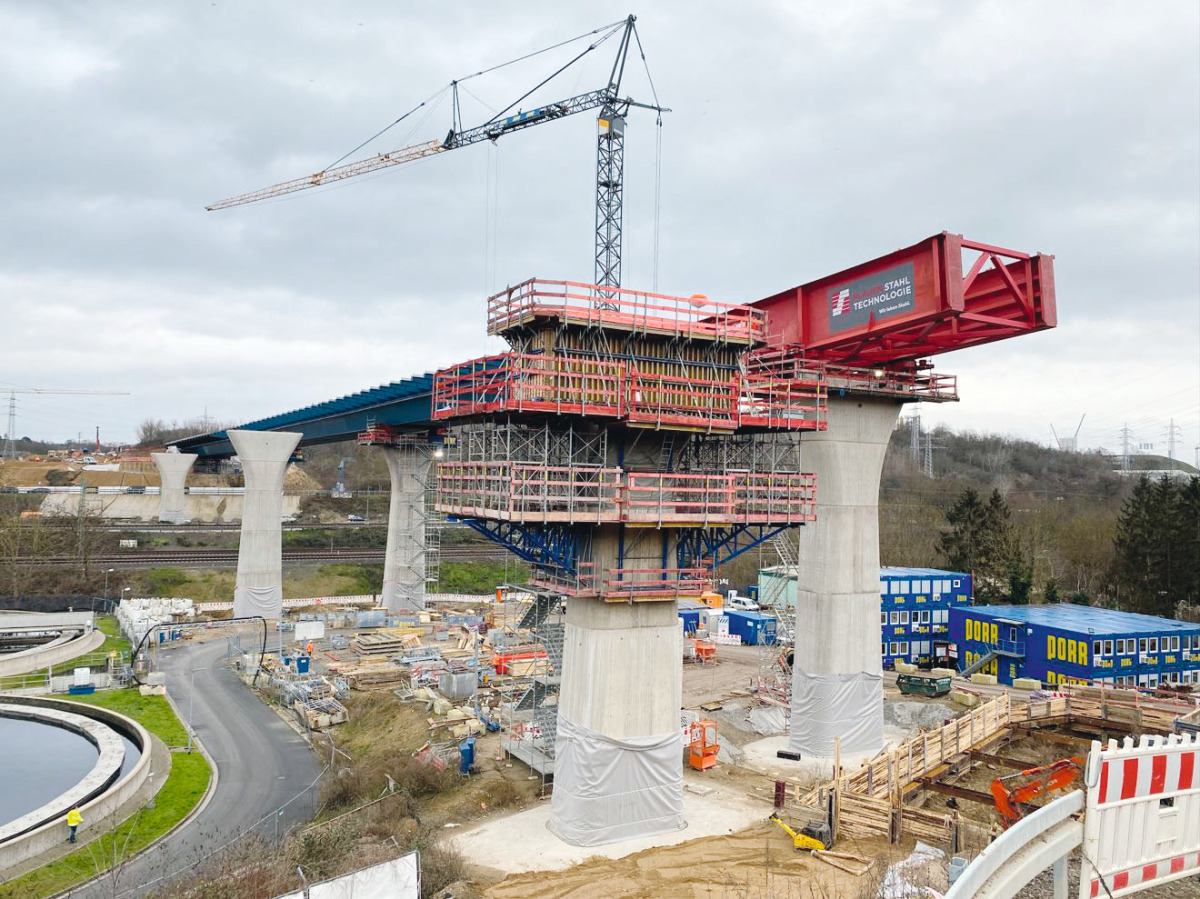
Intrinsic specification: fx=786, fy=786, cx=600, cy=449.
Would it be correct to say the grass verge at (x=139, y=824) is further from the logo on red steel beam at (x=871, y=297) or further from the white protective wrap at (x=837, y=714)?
the logo on red steel beam at (x=871, y=297)

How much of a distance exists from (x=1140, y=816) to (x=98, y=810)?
26786 mm

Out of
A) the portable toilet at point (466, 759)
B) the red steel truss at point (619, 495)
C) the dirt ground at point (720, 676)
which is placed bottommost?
the dirt ground at point (720, 676)

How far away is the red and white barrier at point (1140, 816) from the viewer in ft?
28.5

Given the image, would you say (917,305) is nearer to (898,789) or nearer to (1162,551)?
(898,789)

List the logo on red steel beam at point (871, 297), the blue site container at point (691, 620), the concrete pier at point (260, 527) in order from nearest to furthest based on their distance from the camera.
A: the logo on red steel beam at point (871, 297)
the blue site container at point (691, 620)
the concrete pier at point (260, 527)

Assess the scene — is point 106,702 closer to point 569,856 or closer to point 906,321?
point 569,856

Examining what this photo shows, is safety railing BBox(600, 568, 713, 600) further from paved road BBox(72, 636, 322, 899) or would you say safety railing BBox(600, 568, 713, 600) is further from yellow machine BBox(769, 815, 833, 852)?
paved road BBox(72, 636, 322, 899)

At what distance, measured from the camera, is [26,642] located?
4994 centimetres

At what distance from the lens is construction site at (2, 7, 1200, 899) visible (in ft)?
59.4

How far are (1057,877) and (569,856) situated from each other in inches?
574

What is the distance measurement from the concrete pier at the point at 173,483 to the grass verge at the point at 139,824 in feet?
227

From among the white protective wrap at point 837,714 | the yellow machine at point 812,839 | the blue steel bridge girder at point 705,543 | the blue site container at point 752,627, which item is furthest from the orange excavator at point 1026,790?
the blue site container at point 752,627

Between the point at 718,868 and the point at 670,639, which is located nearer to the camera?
the point at 718,868

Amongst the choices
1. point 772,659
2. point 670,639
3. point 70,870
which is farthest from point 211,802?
point 772,659
